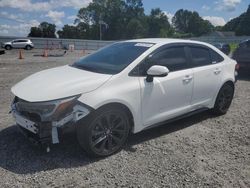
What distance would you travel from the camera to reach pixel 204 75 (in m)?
5.48

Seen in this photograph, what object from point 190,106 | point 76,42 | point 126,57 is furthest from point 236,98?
point 76,42

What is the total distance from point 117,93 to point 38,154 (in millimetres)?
1420

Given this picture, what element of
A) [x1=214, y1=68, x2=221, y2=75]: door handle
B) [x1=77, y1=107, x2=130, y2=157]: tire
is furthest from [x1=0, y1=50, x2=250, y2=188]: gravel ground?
[x1=214, y1=68, x2=221, y2=75]: door handle

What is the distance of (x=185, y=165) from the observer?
13.2ft

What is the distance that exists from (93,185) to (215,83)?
3365 millimetres

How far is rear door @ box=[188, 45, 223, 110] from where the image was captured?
5.38 meters

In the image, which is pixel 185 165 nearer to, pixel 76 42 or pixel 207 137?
pixel 207 137

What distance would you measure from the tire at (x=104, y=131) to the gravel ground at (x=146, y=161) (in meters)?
0.13

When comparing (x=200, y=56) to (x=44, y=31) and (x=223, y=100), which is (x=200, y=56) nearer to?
(x=223, y=100)

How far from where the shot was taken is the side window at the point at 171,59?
479 cm

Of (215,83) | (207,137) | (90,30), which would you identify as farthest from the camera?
(90,30)

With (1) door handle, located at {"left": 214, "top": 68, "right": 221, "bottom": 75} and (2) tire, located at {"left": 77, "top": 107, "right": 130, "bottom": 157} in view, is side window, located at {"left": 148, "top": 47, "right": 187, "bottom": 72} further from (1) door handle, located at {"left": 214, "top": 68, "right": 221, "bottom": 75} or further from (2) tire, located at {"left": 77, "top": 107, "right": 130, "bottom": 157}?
(2) tire, located at {"left": 77, "top": 107, "right": 130, "bottom": 157}

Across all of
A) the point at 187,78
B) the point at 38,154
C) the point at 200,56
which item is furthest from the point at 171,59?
the point at 38,154

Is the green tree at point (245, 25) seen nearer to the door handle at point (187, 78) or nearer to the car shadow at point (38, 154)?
the door handle at point (187, 78)
